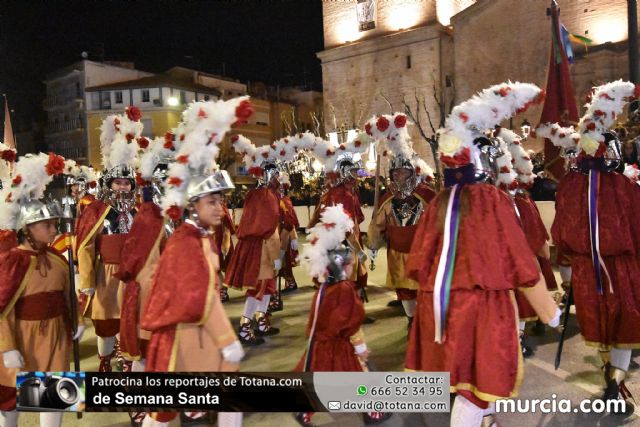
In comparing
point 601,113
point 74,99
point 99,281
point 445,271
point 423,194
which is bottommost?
point 99,281

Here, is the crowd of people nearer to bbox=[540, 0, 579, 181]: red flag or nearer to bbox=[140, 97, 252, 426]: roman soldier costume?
bbox=[140, 97, 252, 426]: roman soldier costume

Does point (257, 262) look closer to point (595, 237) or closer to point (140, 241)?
point (140, 241)

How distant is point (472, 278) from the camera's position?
3.36 m

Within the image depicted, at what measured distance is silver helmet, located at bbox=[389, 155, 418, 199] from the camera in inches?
275

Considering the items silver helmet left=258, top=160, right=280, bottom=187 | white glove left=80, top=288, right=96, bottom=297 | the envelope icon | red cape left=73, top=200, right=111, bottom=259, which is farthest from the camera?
silver helmet left=258, top=160, right=280, bottom=187

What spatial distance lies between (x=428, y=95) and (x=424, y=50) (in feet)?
10.2

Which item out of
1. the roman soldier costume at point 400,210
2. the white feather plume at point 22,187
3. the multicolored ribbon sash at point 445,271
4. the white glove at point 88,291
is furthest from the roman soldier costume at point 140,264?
the roman soldier costume at point 400,210

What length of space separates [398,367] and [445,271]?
3046 mm

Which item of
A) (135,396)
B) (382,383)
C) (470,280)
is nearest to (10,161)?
(135,396)

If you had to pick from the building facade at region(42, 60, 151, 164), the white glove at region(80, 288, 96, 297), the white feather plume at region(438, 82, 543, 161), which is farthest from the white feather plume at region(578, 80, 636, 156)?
the building facade at region(42, 60, 151, 164)

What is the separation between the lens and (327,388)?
4.12m

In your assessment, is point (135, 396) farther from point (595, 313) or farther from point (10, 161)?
point (595, 313)

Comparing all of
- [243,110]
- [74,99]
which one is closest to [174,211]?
[243,110]

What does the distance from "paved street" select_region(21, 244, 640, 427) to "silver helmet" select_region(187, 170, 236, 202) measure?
2368 mm
